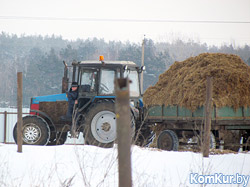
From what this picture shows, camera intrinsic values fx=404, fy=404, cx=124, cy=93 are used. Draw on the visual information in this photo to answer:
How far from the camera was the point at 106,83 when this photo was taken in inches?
451

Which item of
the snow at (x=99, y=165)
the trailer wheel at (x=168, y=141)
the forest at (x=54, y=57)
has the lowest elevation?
the snow at (x=99, y=165)

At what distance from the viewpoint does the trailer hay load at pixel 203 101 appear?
11.2m

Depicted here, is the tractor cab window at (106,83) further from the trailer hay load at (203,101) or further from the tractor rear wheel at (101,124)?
the trailer hay load at (203,101)

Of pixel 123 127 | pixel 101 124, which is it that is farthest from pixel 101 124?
pixel 123 127

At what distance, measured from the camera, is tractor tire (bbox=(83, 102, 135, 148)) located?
1088cm

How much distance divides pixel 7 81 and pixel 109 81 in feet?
210

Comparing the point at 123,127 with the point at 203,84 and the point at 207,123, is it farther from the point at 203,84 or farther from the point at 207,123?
the point at 203,84

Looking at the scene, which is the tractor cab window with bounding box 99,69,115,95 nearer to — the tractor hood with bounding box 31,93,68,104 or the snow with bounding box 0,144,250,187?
the tractor hood with bounding box 31,93,68,104

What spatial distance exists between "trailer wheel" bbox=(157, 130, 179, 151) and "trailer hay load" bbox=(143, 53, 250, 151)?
3 cm

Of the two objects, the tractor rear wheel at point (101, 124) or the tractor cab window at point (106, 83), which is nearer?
A: the tractor rear wheel at point (101, 124)

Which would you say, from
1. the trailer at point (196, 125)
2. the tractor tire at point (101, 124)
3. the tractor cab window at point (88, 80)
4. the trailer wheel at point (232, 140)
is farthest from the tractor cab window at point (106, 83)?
the trailer wheel at point (232, 140)

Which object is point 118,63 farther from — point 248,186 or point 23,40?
point 23,40

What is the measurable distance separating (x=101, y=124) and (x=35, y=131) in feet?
6.41

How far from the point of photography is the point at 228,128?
11.5 meters
